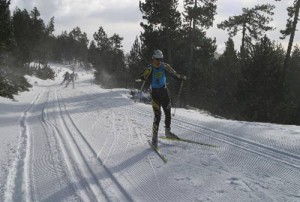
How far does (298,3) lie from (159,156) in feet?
73.7

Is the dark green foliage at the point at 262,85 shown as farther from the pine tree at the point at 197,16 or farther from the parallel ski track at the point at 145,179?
the parallel ski track at the point at 145,179

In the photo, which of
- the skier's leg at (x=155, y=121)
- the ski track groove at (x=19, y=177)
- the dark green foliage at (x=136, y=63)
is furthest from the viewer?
the dark green foliage at (x=136, y=63)

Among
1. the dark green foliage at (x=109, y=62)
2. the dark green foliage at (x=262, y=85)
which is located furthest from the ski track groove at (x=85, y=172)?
the dark green foliage at (x=109, y=62)

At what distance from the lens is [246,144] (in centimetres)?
836

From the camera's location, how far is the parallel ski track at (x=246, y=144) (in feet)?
23.0

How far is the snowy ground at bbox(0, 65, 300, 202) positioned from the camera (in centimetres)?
528

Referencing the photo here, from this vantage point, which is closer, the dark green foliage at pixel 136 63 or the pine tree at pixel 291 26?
the pine tree at pixel 291 26

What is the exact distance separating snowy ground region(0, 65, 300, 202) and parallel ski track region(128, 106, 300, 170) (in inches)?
0.7

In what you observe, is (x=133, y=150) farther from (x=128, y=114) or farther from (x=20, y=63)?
(x=20, y=63)

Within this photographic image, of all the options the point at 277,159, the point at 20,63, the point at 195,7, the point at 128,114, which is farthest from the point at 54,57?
the point at 277,159

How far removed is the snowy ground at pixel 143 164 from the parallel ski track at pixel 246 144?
0.7 inches

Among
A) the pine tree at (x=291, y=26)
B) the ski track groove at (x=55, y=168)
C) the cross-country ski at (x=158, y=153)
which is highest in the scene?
the pine tree at (x=291, y=26)

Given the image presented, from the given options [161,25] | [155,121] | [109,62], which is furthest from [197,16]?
[109,62]

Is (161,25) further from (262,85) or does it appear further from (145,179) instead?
(145,179)
